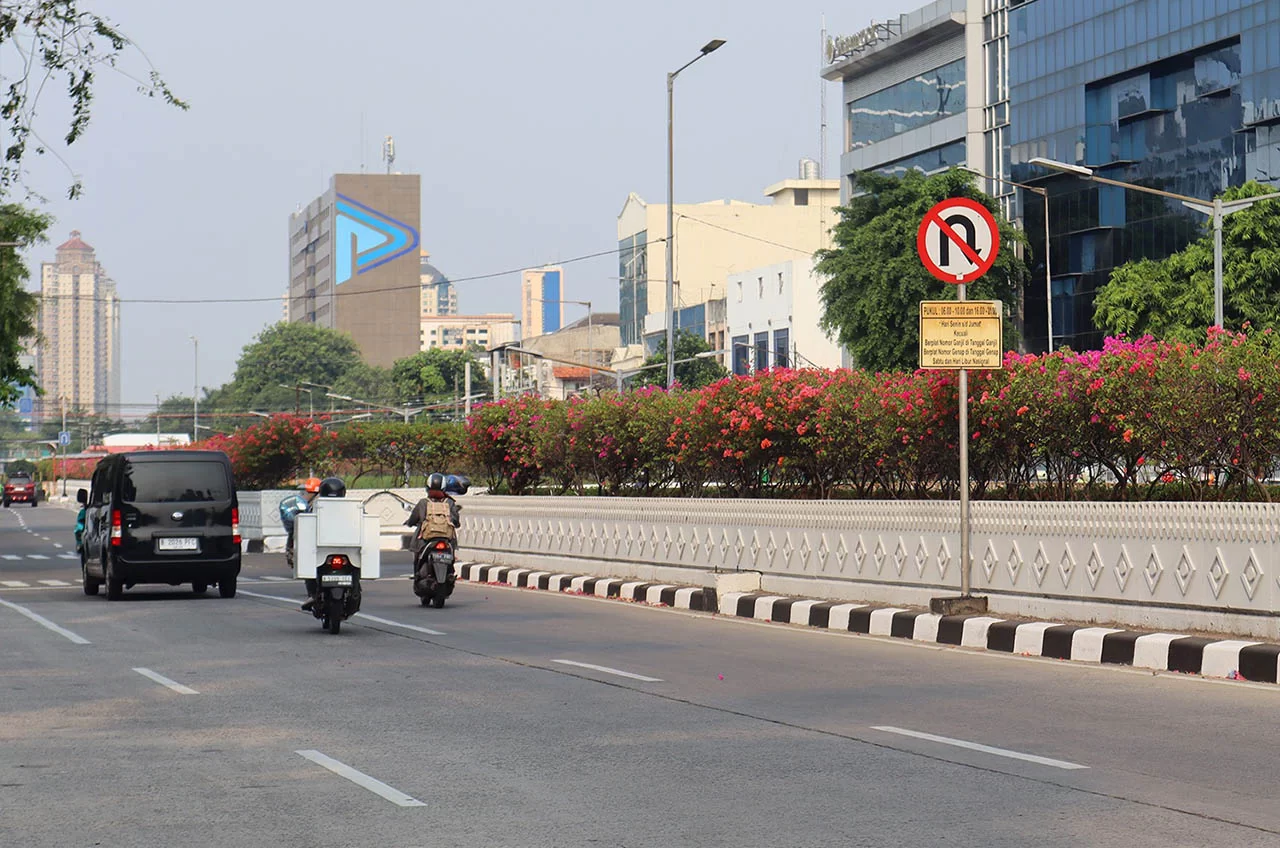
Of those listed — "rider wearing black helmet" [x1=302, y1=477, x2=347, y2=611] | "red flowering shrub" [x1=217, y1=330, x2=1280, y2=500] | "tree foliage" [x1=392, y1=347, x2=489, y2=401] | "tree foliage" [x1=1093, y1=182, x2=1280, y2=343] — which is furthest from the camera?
"tree foliage" [x1=392, y1=347, x2=489, y2=401]

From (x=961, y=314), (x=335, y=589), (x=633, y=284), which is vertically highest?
(x=633, y=284)

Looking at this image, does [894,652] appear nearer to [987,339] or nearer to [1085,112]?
[987,339]

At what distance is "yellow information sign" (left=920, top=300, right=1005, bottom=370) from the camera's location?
51.8 feet

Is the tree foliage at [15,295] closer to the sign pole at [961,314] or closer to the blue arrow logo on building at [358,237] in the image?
the sign pole at [961,314]

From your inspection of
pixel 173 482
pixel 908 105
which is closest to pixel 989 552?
pixel 173 482

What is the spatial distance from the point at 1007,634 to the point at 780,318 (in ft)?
276

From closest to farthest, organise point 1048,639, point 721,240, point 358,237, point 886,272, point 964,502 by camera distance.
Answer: point 1048,639, point 964,502, point 886,272, point 721,240, point 358,237

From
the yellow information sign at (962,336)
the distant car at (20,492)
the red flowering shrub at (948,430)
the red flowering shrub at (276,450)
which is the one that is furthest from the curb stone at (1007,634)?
the distant car at (20,492)

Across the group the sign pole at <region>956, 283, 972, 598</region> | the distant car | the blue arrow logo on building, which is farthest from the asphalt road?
the blue arrow logo on building

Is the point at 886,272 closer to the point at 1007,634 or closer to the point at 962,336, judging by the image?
the point at 962,336

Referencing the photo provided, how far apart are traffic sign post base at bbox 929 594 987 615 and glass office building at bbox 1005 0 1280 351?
52.0 m

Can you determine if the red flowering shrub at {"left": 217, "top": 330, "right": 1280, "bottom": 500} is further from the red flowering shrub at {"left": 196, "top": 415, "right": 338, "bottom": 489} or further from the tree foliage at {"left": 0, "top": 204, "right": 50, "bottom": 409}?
the red flowering shrub at {"left": 196, "top": 415, "right": 338, "bottom": 489}

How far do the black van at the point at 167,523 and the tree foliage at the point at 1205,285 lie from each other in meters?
36.4

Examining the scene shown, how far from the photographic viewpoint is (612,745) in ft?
29.7
